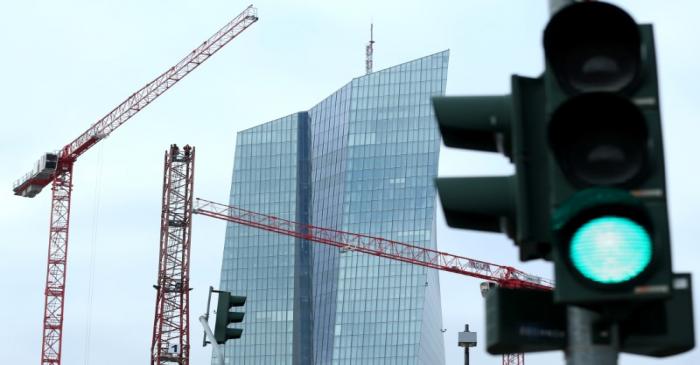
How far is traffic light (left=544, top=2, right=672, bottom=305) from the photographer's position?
200 inches

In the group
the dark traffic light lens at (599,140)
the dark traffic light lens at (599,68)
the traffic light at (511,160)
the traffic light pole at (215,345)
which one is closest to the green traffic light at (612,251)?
the dark traffic light lens at (599,140)

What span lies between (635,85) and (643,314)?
1070 millimetres

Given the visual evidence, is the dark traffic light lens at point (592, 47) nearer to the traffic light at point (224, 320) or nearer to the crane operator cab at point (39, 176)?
the traffic light at point (224, 320)

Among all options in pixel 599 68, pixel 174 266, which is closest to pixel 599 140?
pixel 599 68

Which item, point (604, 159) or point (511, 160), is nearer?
point (604, 159)

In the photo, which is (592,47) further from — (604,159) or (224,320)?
(224,320)

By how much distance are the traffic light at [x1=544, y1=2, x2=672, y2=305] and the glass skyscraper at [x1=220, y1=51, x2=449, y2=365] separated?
154 meters

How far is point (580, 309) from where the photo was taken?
555cm

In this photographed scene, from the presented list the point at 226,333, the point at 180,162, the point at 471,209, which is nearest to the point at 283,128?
the point at 180,162

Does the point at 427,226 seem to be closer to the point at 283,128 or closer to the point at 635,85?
the point at 283,128

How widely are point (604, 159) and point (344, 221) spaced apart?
16204 cm

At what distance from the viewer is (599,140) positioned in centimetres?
547

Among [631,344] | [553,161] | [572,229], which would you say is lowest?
[631,344]

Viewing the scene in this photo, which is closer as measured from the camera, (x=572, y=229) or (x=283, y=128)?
(x=572, y=229)
